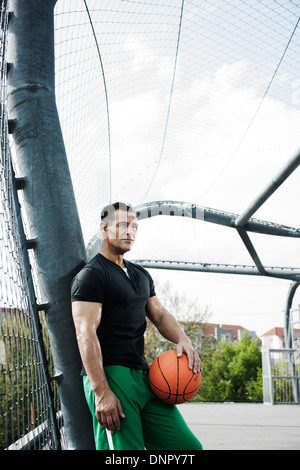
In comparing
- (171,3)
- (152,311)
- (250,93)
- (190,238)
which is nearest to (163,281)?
(190,238)

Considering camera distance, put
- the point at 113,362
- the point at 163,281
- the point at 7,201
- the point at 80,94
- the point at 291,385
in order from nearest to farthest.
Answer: the point at 113,362 < the point at 7,201 < the point at 80,94 < the point at 291,385 < the point at 163,281

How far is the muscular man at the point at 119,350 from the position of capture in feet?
7.13

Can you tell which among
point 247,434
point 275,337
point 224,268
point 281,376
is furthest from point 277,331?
point 247,434

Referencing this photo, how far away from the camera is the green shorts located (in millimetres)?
2193

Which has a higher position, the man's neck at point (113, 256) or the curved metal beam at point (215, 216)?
the curved metal beam at point (215, 216)

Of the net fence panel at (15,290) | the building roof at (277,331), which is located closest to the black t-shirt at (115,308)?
the net fence panel at (15,290)

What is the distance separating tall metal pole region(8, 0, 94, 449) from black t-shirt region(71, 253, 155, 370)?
19 cm

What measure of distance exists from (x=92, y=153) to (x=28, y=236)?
2608 mm

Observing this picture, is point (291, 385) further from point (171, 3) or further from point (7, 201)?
point (7, 201)

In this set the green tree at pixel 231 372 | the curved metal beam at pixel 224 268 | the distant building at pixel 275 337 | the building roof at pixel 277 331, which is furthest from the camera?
the building roof at pixel 277 331

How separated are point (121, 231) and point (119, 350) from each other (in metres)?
0.59

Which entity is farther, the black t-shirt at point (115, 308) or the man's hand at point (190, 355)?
the man's hand at point (190, 355)

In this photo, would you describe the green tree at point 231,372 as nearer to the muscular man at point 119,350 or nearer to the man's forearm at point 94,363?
the muscular man at point 119,350

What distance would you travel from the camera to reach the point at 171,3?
586 centimetres
